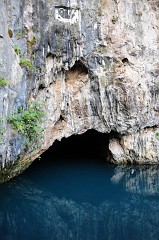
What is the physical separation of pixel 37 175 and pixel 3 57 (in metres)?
6.14

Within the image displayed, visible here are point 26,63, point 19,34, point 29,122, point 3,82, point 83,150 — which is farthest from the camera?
point 83,150

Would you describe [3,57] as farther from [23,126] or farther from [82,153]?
[82,153]

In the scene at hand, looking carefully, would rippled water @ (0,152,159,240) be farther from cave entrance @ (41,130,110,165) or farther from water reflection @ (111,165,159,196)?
cave entrance @ (41,130,110,165)

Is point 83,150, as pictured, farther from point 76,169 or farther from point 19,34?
point 19,34

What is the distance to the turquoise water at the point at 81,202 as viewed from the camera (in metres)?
8.82

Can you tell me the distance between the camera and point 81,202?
37.0 feet

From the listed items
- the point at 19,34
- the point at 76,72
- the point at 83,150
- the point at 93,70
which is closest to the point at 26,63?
the point at 19,34

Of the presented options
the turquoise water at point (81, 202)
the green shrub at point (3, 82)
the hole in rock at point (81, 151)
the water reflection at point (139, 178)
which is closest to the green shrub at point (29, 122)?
the green shrub at point (3, 82)

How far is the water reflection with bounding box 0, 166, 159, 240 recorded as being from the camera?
344 inches

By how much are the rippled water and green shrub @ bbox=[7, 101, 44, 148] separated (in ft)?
6.11

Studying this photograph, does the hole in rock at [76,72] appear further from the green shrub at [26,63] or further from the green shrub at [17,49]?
the green shrub at [17,49]

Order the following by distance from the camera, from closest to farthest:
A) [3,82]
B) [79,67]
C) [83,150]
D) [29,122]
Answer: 1. [3,82]
2. [29,122]
3. [79,67]
4. [83,150]

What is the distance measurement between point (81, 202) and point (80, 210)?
67 cm

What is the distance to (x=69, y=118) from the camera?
13977mm
